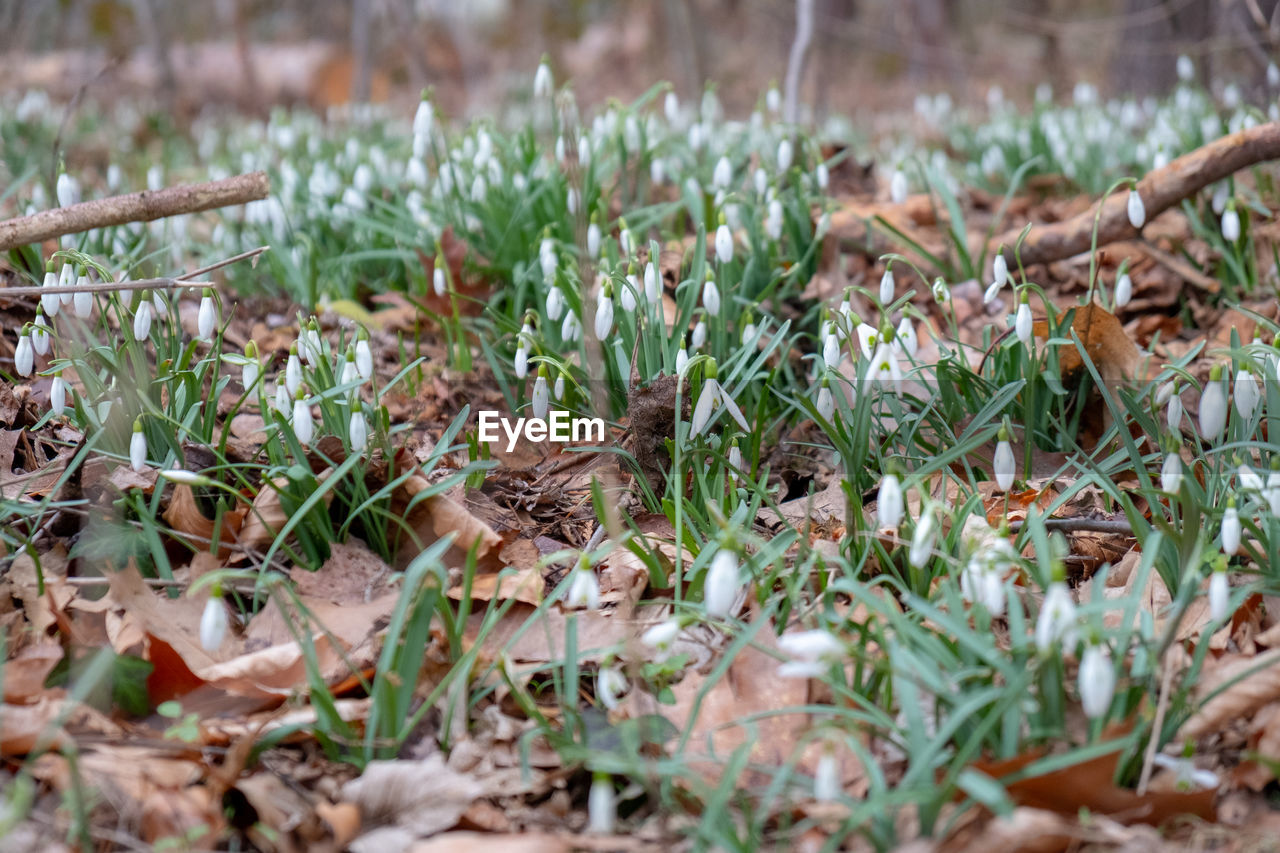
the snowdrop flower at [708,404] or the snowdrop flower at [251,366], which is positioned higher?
the snowdrop flower at [251,366]

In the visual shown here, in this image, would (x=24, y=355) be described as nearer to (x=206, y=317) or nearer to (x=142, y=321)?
(x=142, y=321)

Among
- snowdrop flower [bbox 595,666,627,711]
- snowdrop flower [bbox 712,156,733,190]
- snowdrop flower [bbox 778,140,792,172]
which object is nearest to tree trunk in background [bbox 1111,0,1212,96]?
snowdrop flower [bbox 778,140,792,172]

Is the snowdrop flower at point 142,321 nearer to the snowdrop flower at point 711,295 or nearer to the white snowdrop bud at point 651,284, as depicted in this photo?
the white snowdrop bud at point 651,284

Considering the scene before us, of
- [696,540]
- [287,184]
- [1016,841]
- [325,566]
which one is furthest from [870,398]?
[287,184]

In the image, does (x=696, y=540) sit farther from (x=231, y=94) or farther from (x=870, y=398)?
(x=231, y=94)

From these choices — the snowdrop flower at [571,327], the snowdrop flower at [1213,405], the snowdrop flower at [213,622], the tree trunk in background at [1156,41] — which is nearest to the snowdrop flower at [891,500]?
the snowdrop flower at [1213,405]

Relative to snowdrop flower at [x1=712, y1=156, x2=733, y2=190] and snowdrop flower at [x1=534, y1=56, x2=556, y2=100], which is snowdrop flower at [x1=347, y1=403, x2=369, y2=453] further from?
snowdrop flower at [x1=712, y1=156, x2=733, y2=190]

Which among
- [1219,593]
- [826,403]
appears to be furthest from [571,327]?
[1219,593]
